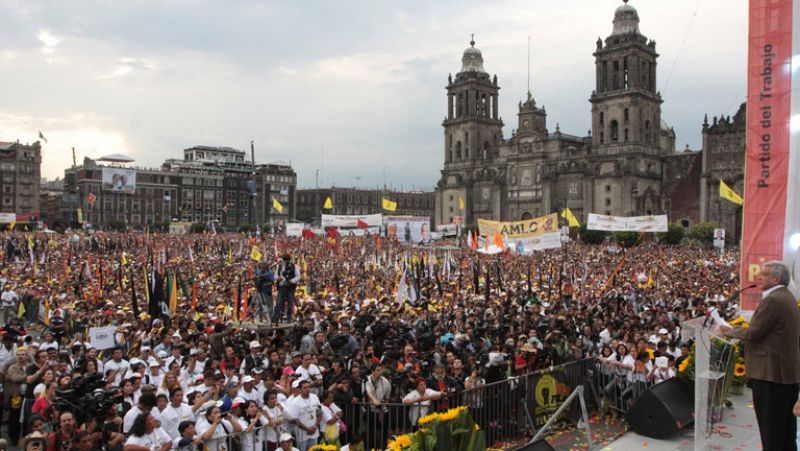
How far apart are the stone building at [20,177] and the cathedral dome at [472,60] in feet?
232

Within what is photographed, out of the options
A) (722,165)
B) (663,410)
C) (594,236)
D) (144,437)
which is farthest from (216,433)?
(722,165)

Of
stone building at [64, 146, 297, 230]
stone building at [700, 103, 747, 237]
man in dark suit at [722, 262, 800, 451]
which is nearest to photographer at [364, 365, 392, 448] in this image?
man in dark suit at [722, 262, 800, 451]

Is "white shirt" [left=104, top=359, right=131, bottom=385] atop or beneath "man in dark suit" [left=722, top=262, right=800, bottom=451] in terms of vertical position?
beneath

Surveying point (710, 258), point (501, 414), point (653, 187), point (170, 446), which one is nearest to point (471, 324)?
point (501, 414)

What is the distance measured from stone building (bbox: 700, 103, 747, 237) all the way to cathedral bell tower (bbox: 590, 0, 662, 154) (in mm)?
8339

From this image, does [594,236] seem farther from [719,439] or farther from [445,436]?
[445,436]

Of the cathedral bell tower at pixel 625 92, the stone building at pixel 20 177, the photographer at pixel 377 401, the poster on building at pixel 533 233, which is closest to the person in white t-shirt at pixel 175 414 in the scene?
the photographer at pixel 377 401

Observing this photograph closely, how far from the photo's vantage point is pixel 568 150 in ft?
276

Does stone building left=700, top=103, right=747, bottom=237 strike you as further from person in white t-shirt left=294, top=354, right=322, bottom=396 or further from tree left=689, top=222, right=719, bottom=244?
person in white t-shirt left=294, top=354, right=322, bottom=396

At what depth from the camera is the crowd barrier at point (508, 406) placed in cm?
848

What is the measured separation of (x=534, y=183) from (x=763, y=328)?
82.7 m

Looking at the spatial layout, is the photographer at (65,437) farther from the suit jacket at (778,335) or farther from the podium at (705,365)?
the suit jacket at (778,335)

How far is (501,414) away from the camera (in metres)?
9.31

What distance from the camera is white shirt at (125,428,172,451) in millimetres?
6758
